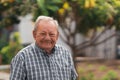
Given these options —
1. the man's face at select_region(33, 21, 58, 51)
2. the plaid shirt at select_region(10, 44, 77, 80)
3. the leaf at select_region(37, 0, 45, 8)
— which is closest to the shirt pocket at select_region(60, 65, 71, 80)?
the plaid shirt at select_region(10, 44, 77, 80)

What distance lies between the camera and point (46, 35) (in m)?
4.30

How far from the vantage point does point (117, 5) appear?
9195mm

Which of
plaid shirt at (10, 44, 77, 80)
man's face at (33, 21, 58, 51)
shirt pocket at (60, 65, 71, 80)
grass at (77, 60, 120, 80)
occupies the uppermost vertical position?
man's face at (33, 21, 58, 51)

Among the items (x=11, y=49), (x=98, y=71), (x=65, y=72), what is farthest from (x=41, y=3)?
(x=11, y=49)

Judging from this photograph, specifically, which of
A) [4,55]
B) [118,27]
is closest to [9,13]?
[118,27]

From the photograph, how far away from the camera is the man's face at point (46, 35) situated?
4.29 metres

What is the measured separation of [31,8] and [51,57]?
4.40m

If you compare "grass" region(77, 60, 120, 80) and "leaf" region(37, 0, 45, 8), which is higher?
"leaf" region(37, 0, 45, 8)

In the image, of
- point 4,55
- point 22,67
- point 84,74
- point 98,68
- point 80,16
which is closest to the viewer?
point 22,67

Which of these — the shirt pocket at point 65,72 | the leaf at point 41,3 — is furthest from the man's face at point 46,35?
the leaf at point 41,3

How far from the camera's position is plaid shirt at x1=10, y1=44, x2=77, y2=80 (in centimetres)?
423

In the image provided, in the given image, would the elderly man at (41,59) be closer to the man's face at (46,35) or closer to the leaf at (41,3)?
the man's face at (46,35)

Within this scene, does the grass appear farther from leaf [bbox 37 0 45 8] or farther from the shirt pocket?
the shirt pocket

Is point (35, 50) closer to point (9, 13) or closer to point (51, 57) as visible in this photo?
point (51, 57)
